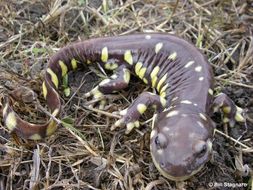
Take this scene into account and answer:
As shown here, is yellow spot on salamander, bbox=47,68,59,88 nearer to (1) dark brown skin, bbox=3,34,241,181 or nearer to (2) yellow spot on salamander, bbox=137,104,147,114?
(1) dark brown skin, bbox=3,34,241,181

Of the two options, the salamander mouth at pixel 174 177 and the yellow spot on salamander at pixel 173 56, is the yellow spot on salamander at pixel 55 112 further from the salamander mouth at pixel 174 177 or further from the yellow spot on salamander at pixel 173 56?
the yellow spot on salamander at pixel 173 56

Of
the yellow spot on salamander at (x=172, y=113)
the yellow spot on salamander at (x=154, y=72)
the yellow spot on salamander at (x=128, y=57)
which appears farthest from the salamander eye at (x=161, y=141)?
the yellow spot on salamander at (x=128, y=57)

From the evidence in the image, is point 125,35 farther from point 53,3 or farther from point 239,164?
point 239,164

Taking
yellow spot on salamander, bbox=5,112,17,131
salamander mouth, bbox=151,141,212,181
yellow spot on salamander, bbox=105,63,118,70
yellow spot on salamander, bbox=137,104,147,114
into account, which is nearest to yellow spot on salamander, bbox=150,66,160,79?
yellow spot on salamander, bbox=105,63,118,70

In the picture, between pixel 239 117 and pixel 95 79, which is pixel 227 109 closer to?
pixel 239 117

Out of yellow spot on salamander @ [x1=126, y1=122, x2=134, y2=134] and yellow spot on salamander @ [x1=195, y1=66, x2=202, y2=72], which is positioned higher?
yellow spot on salamander @ [x1=195, y1=66, x2=202, y2=72]

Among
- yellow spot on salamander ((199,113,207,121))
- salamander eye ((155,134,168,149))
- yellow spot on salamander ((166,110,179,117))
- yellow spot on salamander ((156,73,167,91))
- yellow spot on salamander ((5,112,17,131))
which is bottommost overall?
yellow spot on salamander ((156,73,167,91))

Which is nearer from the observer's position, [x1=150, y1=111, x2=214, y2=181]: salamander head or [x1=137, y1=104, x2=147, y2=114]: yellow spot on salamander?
[x1=150, y1=111, x2=214, y2=181]: salamander head
